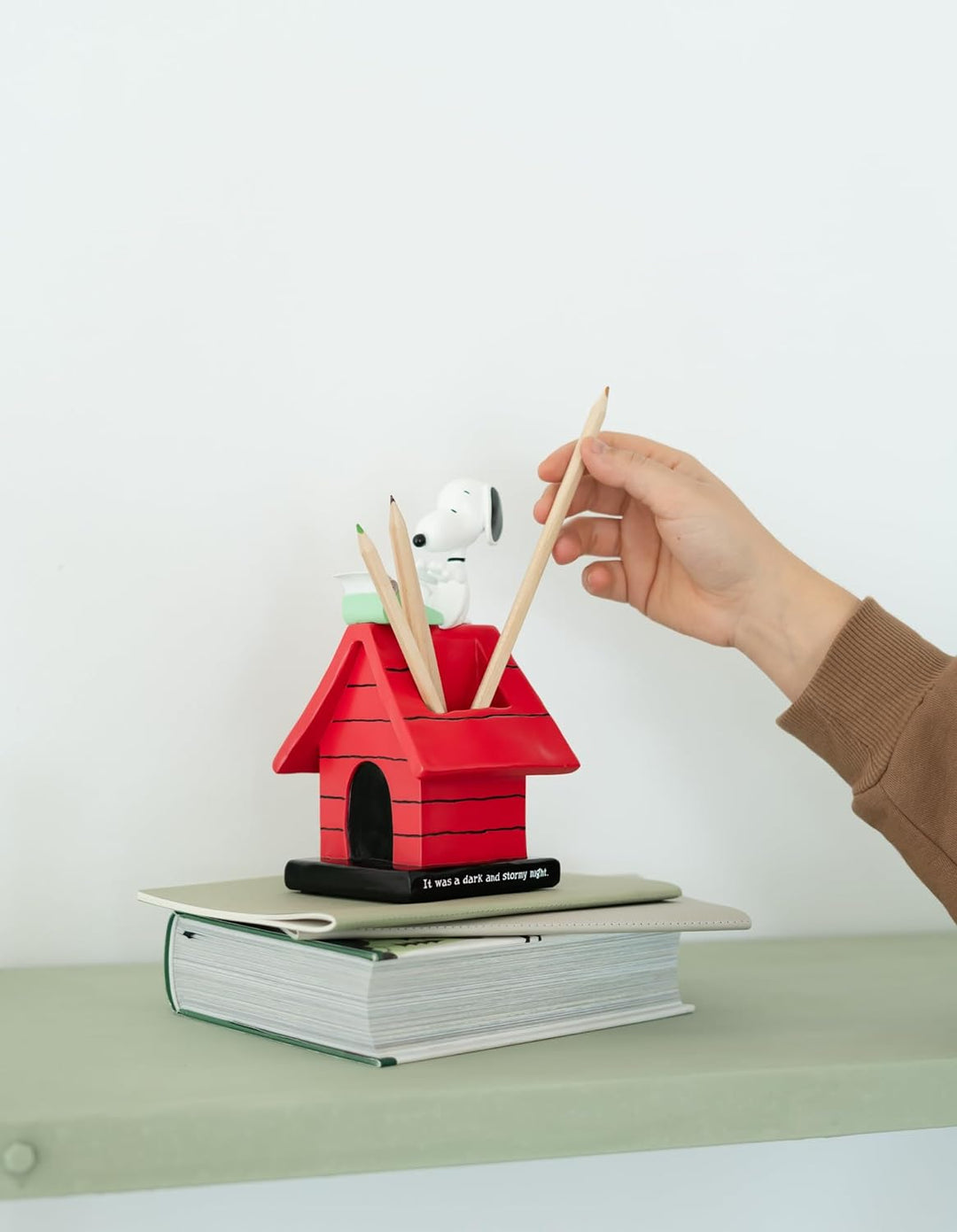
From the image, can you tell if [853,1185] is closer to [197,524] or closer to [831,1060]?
[831,1060]

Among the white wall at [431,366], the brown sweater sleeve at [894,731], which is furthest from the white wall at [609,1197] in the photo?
the brown sweater sleeve at [894,731]

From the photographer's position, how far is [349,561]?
1031mm

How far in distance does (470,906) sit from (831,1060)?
0.68 ft

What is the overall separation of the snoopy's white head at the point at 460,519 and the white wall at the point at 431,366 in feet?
0.70

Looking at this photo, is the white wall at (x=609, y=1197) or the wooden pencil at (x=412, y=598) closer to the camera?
the wooden pencil at (x=412, y=598)

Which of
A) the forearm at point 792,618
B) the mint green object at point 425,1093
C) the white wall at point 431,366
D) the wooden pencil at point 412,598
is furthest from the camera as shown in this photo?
the white wall at point 431,366

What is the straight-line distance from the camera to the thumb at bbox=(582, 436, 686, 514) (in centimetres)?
85

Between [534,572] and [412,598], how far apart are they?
0.30 feet

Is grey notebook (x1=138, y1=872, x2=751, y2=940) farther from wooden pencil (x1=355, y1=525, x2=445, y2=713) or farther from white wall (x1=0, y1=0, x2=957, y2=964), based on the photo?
white wall (x1=0, y1=0, x2=957, y2=964)

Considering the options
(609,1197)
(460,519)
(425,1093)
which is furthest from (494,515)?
(609,1197)

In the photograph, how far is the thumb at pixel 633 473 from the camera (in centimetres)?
85

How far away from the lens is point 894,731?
2.60 feet

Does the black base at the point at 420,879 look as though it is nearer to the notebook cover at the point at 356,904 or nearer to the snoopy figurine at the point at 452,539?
the notebook cover at the point at 356,904

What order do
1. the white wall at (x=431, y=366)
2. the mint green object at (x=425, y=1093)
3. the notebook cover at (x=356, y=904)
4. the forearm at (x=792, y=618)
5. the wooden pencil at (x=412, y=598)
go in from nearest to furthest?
the mint green object at (x=425, y=1093) < the notebook cover at (x=356, y=904) < the wooden pencil at (x=412, y=598) < the forearm at (x=792, y=618) < the white wall at (x=431, y=366)
